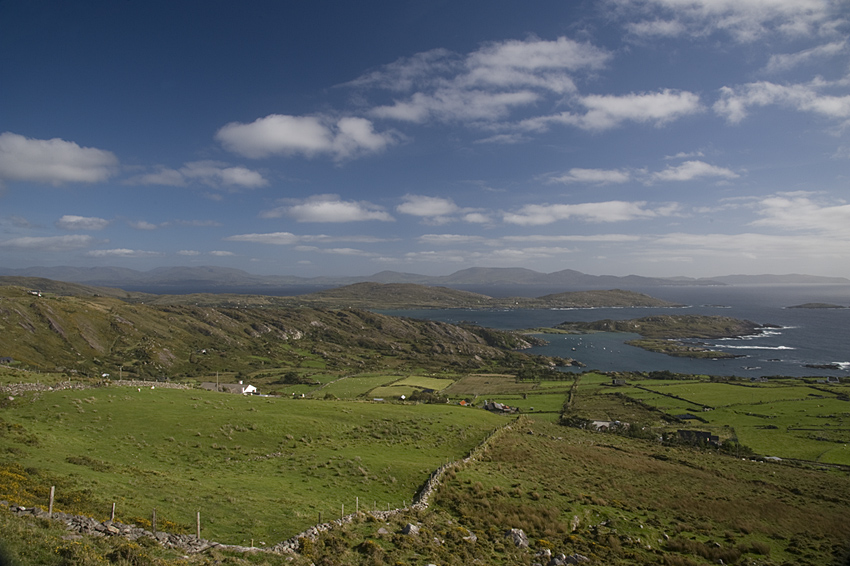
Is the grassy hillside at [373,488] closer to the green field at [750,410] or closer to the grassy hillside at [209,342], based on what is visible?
the green field at [750,410]

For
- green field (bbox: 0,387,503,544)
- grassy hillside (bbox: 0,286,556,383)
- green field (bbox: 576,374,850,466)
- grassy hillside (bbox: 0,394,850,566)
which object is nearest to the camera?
grassy hillside (bbox: 0,394,850,566)

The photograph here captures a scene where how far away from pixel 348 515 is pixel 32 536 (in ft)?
38.5

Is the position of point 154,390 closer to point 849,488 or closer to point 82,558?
point 82,558

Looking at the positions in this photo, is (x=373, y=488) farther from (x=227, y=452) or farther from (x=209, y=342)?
(x=209, y=342)

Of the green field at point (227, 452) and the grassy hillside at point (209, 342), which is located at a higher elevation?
the green field at point (227, 452)

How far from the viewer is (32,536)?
34.0 ft

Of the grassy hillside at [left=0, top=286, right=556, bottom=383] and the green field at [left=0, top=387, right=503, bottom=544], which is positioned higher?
the green field at [left=0, top=387, right=503, bottom=544]

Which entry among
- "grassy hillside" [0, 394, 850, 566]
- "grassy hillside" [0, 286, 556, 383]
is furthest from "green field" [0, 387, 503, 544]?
"grassy hillside" [0, 286, 556, 383]

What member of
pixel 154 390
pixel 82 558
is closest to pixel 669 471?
pixel 82 558

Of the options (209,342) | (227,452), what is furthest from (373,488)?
(209,342)

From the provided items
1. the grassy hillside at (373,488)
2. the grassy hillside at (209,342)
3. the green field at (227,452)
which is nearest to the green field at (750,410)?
the grassy hillside at (373,488)

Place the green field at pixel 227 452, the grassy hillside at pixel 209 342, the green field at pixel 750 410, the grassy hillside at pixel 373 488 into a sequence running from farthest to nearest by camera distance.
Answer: the grassy hillside at pixel 209 342, the green field at pixel 750 410, the green field at pixel 227 452, the grassy hillside at pixel 373 488

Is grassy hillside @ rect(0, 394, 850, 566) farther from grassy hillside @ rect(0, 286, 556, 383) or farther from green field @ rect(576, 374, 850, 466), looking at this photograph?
grassy hillside @ rect(0, 286, 556, 383)

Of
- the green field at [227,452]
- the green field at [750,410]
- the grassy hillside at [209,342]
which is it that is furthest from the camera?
the grassy hillside at [209,342]
